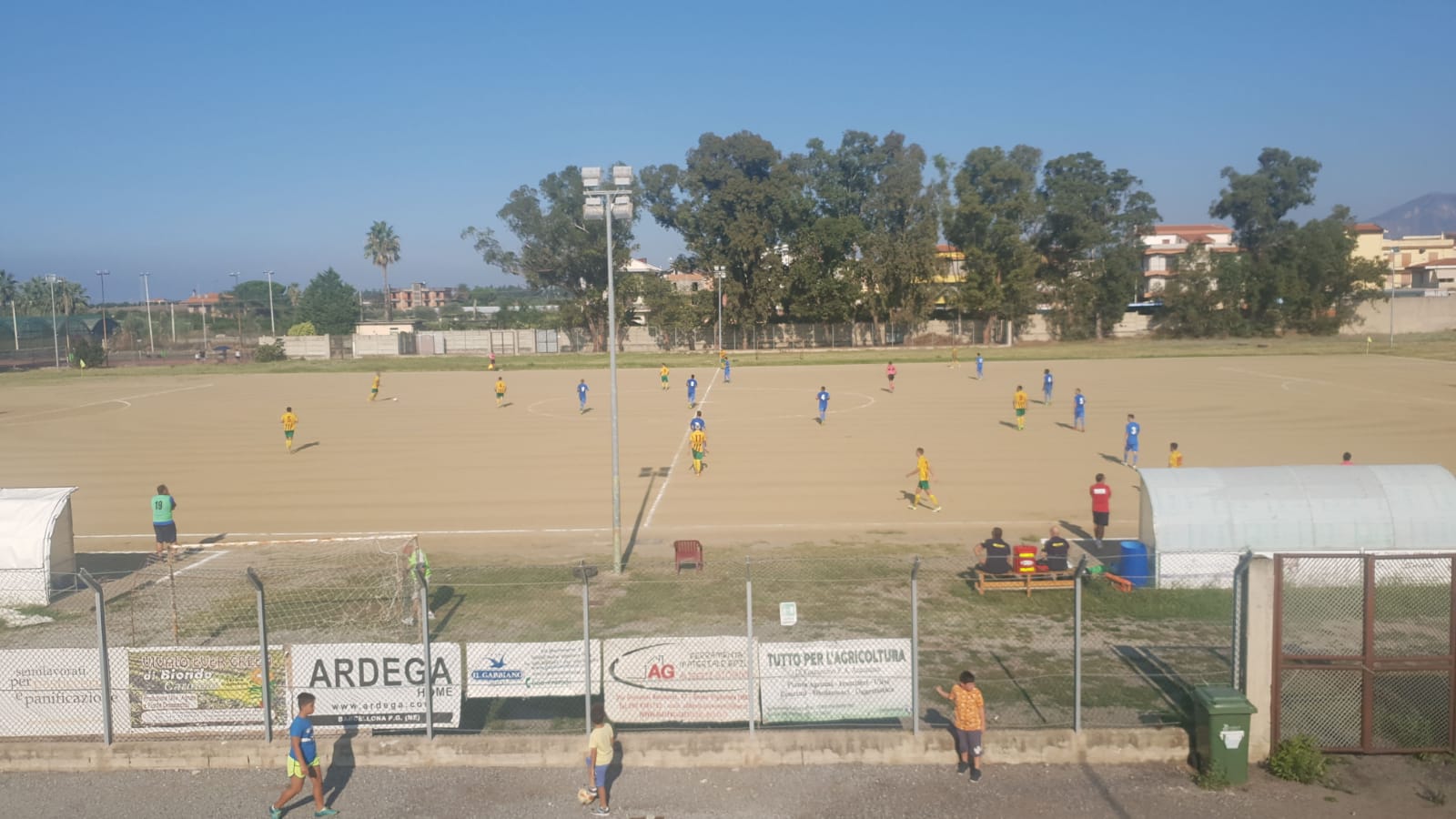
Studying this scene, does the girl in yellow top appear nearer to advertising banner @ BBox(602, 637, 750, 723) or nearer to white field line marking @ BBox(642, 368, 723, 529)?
advertising banner @ BBox(602, 637, 750, 723)

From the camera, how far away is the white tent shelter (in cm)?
1434

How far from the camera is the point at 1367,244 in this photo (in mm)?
112000

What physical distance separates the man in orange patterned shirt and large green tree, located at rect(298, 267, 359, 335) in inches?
4188

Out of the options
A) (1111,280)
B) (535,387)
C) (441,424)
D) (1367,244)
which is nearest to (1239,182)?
(1111,280)

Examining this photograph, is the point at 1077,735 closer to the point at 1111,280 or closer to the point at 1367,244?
the point at 1111,280

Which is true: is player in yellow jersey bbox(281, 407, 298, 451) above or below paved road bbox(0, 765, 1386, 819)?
above

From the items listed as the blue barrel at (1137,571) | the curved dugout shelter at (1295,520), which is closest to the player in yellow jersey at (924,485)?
the blue barrel at (1137,571)

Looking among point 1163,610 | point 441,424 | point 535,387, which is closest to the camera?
point 1163,610

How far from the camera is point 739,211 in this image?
81.9 meters

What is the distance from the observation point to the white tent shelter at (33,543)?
47.1ft

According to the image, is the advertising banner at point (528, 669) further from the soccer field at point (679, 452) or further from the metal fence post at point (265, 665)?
the soccer field at point (679, 452)

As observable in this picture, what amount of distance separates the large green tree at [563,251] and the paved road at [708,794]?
78.9 meters

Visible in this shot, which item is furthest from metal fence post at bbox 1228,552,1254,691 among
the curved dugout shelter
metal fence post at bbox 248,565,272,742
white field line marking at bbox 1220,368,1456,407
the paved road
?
white field line marking at bbox 1220,368,1456,407

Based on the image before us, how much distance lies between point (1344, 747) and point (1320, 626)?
2238 mm
